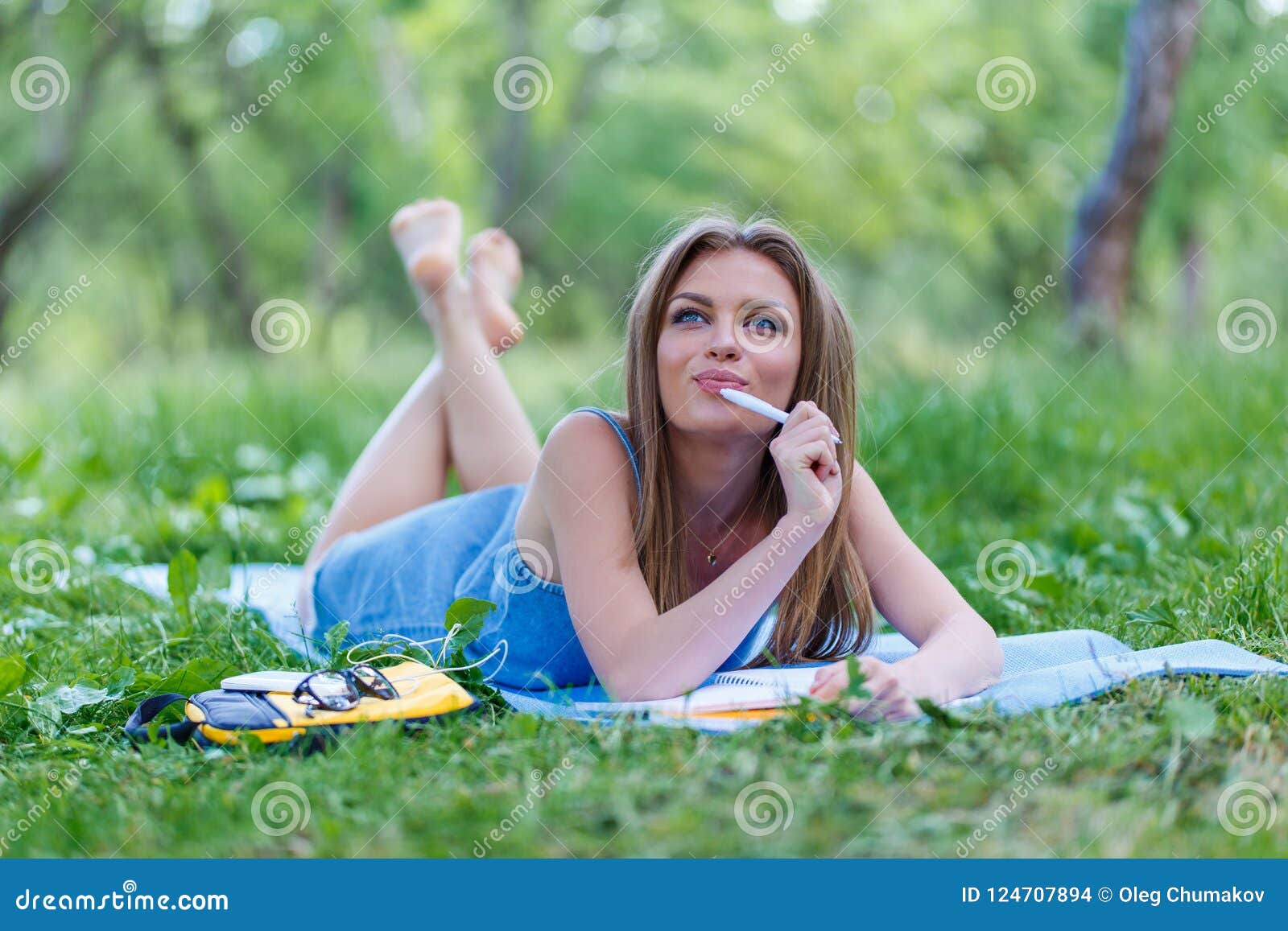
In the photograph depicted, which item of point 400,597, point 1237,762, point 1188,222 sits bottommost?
point 400,597

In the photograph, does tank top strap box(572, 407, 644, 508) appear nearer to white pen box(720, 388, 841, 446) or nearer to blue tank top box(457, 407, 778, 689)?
blue tank top box(457, 407, 778, 689)

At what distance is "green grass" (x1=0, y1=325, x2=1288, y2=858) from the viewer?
1.66 m

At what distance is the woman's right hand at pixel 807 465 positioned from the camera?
2121 mm

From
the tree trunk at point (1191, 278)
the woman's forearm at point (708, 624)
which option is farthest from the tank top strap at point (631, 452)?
the tree trunk at point (1191, 278)

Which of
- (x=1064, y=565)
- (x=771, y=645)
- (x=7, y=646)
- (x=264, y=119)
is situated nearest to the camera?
(x=771, y=645)

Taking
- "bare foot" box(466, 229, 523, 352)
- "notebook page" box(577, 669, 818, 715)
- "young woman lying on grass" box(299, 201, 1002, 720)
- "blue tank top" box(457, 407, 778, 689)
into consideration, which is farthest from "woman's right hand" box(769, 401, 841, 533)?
"bare foot" box(466, 229, 523, 352)

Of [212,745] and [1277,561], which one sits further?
[1277,561]

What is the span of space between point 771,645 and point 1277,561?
3.65 feet

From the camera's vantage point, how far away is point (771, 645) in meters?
2.55

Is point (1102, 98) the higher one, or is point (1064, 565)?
point (1102, 98)

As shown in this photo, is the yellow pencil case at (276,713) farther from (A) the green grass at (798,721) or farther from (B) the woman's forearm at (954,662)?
(B) the woman's forearm at (954,662)

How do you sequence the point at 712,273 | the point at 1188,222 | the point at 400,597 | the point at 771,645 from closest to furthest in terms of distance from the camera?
the point at 712,273
the point at 771,645
the point at 400,597
the point at 1188,222

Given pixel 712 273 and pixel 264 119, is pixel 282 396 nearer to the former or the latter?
pixel 712 273

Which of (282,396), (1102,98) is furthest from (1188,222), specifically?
(282,396)
